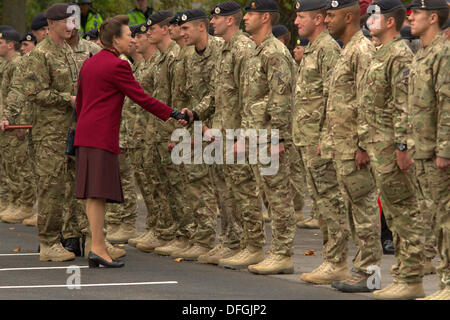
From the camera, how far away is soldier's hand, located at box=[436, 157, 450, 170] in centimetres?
761

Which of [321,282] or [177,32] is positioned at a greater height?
[177,32]

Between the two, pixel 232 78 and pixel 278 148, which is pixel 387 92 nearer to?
pixel 278 148

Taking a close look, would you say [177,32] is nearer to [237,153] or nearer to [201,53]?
[201,53]

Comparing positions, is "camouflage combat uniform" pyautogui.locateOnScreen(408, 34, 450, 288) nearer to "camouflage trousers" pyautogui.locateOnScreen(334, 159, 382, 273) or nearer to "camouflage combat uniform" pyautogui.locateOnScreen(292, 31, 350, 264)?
"camouflage trousers" pyautogui.locateOnScreen(334, 159, 382, 273)

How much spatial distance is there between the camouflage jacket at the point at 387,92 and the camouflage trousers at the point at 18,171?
8.12m

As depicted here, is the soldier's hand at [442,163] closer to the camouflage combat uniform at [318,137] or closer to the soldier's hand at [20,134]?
the camouflage combat uniform at [318,137]

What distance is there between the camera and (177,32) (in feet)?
37.7

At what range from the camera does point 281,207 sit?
9.92 metres

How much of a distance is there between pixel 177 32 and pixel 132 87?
1.45 m

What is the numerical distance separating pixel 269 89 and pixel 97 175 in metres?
1.90

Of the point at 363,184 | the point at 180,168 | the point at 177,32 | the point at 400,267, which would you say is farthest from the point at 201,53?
the point at 400,267

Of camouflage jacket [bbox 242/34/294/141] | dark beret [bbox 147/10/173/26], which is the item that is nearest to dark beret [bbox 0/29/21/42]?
dark beret [bbox 147/10/173/26]

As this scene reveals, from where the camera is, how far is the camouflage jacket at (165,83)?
1169 centimetres

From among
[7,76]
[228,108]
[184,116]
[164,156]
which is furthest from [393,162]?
[7,76]
